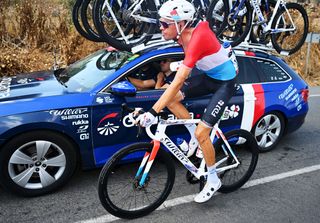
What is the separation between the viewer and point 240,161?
3777 mm

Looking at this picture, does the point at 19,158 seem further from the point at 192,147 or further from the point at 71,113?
the point at 192,147

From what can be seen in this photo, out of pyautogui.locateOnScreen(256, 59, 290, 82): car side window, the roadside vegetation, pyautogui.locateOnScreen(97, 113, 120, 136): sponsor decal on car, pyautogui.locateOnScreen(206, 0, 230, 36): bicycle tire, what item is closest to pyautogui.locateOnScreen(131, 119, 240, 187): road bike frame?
pyautogui.locateOnScreen(97, 113, 120, 136): sponsor decal on car

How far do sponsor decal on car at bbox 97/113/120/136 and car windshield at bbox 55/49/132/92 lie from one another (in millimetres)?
413

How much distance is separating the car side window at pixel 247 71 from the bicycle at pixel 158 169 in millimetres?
1024

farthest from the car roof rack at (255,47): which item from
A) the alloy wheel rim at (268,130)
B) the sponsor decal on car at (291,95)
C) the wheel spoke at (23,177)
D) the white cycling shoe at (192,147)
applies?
the wheel spoke at (23,177)

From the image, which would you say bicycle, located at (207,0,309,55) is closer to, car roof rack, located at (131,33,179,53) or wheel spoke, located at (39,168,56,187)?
car roof rack, located at (131,33,179,53)

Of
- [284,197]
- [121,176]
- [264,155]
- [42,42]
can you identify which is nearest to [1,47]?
[42,42]

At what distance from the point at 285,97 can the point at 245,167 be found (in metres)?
1.47

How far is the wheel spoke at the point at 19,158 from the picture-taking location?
3277mm

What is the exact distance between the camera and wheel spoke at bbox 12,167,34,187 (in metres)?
3.38

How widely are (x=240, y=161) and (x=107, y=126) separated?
59.5 inches

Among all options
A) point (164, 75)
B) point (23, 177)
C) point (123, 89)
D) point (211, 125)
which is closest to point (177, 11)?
point (123, 89)

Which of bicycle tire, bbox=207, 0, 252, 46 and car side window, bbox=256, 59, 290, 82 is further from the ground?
bicycle tire, bbox=207, 0, 252, 46

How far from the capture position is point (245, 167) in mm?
3855
